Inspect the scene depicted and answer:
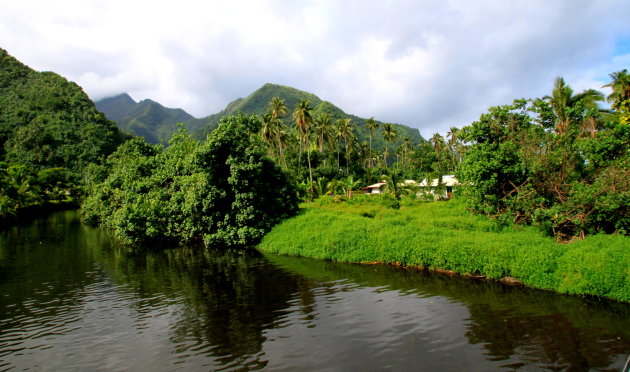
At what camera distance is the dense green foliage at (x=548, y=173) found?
1792 cm

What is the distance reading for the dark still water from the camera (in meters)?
10.4

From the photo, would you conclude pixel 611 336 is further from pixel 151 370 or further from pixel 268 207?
pixel 268 207

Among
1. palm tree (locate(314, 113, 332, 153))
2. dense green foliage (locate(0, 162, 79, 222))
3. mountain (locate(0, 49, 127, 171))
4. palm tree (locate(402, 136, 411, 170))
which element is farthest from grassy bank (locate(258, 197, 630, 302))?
mountain (locate(0, 49, 127, 171))

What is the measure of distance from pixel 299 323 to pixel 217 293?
597cm

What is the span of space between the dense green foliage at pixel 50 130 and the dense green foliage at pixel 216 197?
47.3 metres

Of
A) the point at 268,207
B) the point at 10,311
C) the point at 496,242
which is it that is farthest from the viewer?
the point at 268,207

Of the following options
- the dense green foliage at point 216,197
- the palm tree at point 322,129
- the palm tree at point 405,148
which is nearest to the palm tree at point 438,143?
the palm tree at point 405,148

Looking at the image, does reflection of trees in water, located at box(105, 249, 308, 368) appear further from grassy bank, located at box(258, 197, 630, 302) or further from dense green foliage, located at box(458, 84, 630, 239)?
dense green foliage, located at box(458, 84, 630, 239)

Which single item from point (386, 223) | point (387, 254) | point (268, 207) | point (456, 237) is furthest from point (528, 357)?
point (268, 207)

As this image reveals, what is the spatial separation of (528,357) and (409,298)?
18.9 feet

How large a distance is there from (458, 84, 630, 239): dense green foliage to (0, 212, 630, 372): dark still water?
19.3ft

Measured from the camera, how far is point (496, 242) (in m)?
18.0

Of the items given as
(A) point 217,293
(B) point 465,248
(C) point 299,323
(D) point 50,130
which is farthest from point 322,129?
(D) point 50,130

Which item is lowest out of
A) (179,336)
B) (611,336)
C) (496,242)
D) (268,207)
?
(611,336)
